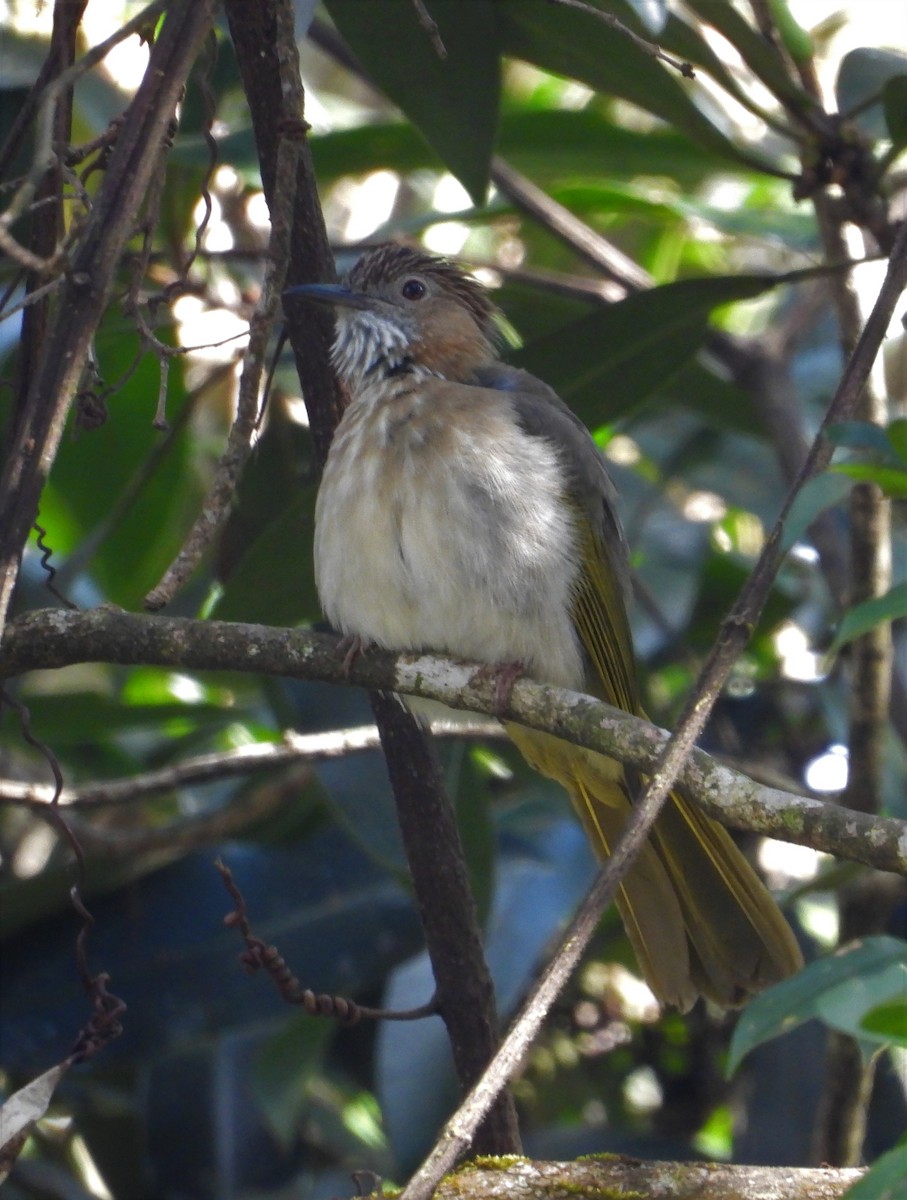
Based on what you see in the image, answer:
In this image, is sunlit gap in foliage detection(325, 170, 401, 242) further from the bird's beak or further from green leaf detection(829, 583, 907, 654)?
green leaf detection(829, 583, 907, 654)

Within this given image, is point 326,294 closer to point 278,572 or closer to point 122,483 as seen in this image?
point 278,572

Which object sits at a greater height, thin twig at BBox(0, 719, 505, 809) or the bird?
the bird

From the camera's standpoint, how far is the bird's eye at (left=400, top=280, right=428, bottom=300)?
405 centimetres

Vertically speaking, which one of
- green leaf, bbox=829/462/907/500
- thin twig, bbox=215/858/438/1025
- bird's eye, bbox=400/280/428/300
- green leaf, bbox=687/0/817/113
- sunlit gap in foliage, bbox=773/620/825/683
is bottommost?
thin twig, bbox=215/858/438/1025

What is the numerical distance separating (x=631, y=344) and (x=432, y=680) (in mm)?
1336

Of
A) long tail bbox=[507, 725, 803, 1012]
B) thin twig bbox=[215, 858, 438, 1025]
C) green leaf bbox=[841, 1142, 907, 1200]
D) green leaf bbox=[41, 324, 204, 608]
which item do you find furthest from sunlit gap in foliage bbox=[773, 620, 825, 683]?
green leaf bbox=[841, 1142, 907, 1200]

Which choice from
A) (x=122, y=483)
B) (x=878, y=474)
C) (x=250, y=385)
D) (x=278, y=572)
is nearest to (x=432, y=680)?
(x=250, y=385)

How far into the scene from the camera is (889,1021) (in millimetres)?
1509

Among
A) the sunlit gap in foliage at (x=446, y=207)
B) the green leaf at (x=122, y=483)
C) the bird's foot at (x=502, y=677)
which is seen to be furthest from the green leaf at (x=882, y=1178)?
the sunlit gap in foliage at (x=446, y=207)

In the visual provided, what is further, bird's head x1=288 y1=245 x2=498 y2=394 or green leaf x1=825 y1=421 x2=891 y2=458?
bird's head x1=288 y1=245 x2=498 y2=394

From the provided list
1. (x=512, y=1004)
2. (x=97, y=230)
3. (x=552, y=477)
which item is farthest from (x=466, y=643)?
(x=97, y=230)

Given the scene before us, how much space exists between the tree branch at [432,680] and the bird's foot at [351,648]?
2 centimetres

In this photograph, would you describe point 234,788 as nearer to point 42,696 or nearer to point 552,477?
point 42,696

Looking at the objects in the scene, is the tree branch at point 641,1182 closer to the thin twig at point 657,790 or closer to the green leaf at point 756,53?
the thin twig at point 657,790
